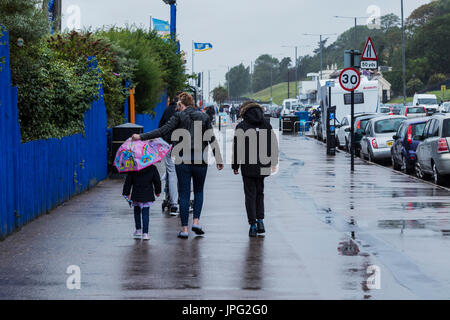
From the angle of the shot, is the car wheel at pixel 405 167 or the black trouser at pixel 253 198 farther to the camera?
the car wheel at pixel 405 167

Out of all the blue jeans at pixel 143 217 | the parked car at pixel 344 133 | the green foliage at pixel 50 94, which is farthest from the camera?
the parked car at pixel 344 133

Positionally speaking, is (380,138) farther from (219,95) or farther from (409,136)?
(219,95)

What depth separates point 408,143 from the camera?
22.5 m

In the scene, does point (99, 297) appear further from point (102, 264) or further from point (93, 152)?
point (93, 152)

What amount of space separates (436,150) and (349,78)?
187 inches

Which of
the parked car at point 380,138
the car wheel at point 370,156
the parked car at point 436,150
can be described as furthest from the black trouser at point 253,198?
the car wheel at point 370,156

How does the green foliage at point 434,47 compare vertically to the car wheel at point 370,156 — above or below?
above

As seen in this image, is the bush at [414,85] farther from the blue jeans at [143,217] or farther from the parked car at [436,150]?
the blue jeans at [143,217]

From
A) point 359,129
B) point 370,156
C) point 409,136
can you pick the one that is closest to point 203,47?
point 359,129

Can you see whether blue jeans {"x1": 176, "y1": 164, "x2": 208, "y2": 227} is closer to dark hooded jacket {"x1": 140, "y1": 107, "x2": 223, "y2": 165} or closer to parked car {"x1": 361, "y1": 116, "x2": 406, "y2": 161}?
dark hooded jacket {"x1": 140, "y1": 107, "x2": 223, "y2": 165}

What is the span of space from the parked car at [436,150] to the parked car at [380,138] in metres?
6.34

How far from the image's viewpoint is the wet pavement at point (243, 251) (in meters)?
8.05

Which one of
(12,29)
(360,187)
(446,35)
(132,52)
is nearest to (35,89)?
(12,29)
